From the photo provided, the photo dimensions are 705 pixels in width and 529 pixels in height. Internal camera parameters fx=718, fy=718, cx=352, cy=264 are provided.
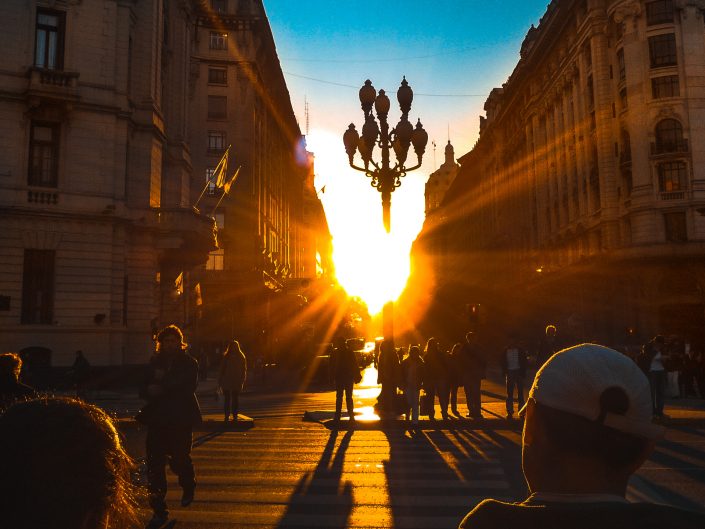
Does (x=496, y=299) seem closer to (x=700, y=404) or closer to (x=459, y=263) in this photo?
(x=459, y=263)

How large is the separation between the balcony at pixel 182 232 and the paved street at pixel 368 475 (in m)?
16.6

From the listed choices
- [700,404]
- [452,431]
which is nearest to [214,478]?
[452,431]

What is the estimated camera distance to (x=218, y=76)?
181 ft

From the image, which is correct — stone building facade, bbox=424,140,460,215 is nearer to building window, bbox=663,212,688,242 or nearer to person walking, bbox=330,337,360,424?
building window, bbox=663,212,688,242

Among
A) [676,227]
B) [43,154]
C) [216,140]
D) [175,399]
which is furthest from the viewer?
[216,140]

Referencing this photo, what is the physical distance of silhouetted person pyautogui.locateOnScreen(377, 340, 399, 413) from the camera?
57.4ft

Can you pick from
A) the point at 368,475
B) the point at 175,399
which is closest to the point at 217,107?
the point at 368,475

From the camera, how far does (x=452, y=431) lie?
1545 cm

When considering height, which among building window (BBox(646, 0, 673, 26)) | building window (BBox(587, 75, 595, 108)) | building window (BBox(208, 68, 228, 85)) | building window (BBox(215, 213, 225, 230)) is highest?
building window (BBox(208, 68, 228, 85))

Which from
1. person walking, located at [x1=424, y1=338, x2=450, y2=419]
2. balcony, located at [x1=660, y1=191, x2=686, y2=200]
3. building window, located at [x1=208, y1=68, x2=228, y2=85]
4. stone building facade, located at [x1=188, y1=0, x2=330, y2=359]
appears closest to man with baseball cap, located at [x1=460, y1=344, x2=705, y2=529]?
person walking, located at [x1=424, y1=338, x2=450, y2=419]

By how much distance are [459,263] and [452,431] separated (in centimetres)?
8900

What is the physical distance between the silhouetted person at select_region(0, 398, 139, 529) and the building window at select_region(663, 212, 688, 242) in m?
43.1

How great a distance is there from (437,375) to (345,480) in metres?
8.72

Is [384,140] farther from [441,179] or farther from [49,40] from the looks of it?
[441,179]
